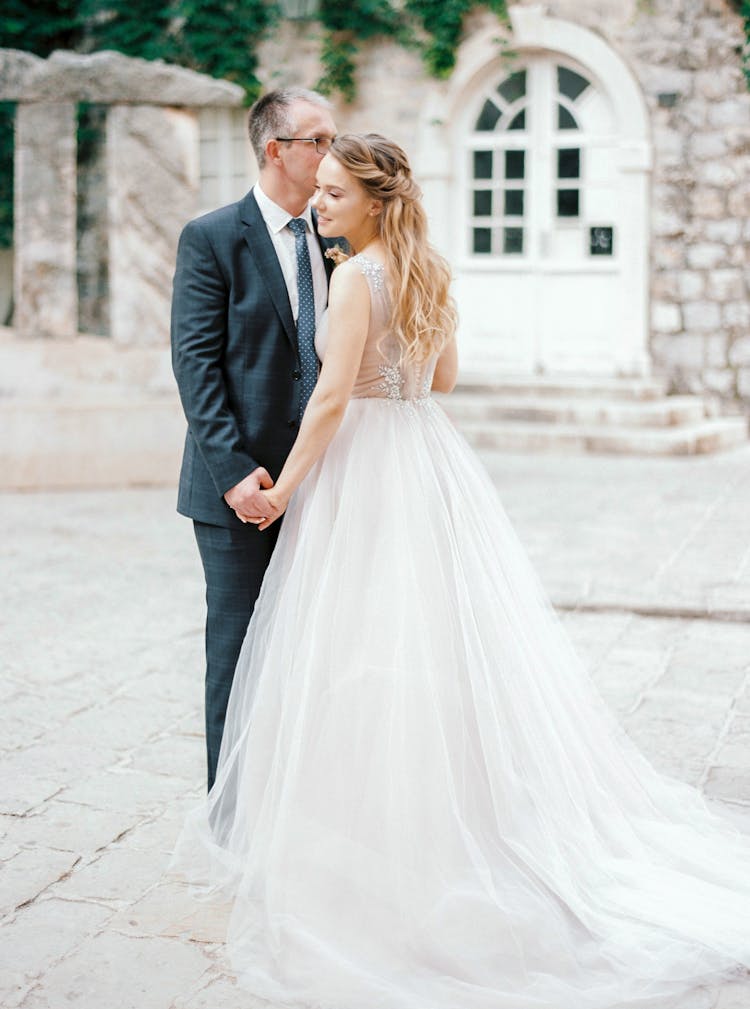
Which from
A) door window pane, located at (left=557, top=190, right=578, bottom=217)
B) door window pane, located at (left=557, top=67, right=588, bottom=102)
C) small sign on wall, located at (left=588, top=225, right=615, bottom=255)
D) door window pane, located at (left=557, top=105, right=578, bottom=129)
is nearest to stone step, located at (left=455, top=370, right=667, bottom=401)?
small sign on wall, located at (left=588, top=225, right=615, bottom=255)

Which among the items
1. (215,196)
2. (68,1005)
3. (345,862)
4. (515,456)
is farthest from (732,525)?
(215,196)

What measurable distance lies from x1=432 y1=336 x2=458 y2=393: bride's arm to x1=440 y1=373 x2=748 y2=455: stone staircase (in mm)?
6526

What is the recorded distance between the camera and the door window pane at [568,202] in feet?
36.0

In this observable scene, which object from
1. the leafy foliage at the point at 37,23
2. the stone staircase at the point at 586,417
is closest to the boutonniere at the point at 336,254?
the stone staircase at the point at 586,417

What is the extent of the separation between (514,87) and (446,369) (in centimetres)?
856

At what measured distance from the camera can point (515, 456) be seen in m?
9.62

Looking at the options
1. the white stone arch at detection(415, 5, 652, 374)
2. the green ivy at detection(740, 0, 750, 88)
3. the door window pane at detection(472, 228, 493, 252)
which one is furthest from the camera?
the door window pane at detection(472, 228, 493, 252)

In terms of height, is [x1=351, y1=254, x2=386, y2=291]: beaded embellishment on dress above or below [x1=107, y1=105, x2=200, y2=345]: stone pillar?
below

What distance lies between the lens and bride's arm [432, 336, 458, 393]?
3.09 m

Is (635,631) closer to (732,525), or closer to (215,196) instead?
(732,525)

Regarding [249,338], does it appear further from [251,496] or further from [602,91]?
[602,91]

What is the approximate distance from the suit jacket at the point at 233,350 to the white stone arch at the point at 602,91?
8113 millimetres

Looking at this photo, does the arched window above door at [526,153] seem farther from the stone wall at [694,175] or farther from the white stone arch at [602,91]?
the stone wall at [694,175]

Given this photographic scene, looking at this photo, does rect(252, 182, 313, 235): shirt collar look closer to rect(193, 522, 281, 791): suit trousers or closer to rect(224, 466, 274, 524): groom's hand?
rect(224, 466, 274, 524): groom's hand
